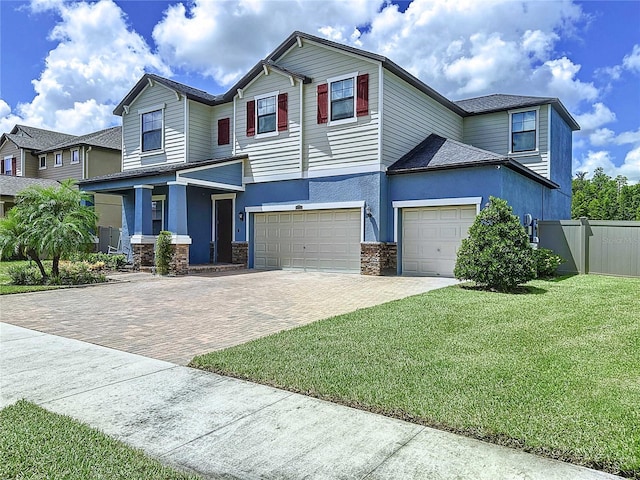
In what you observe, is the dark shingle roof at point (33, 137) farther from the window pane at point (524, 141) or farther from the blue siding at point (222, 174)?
the window pane at point (524, 141)

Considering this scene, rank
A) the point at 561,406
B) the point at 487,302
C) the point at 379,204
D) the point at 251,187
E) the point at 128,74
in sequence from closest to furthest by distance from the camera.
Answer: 1. the point at 561,406
2. the point at 487,302
3. the point at 379,204
4. the point at 251,187
5. the point at 128,74

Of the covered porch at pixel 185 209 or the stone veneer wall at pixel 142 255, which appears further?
the stone veneer wall at pixel 142 255

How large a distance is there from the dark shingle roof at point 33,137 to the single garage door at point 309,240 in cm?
2088

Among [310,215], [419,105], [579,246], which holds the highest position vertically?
[419,105]

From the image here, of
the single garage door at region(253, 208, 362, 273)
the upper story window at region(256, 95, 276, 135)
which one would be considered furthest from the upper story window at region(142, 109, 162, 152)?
the single garage door at region(253, 208, 362, 273)

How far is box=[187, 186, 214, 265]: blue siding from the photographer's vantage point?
18.1 metres

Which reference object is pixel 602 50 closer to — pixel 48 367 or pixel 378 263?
pixel 378 263

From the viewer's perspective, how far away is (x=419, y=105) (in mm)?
16578

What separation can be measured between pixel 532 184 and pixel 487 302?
8.75 metres

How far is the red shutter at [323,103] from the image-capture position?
50.9 feet

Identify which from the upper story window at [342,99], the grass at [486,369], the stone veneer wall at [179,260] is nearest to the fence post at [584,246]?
the grass at [486,369]

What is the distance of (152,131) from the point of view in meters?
19.7

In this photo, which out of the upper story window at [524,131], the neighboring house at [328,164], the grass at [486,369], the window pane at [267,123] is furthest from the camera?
the upper story window at [524,131]

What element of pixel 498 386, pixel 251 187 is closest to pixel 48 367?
pixel 498 386
